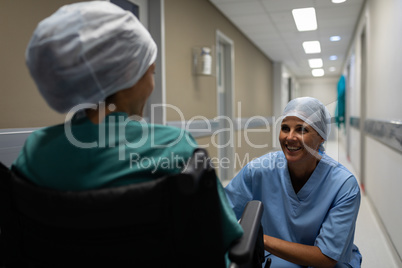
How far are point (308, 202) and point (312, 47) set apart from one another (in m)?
Answer: 6.55

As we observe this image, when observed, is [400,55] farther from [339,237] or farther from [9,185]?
[9,185]

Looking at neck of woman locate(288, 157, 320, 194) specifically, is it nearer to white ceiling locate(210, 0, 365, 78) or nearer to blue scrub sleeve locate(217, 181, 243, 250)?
blue scrub sleeve locate(217, 181, 243, 250)

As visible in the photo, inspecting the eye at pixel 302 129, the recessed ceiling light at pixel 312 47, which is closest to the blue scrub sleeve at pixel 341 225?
the eye at pixel 302 129

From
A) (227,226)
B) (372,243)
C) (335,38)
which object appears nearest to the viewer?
(227,226)

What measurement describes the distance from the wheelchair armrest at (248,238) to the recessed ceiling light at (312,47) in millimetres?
6438

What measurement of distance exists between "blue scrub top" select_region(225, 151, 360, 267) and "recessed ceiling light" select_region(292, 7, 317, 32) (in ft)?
12.2

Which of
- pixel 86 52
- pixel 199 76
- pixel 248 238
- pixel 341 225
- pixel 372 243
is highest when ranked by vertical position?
pixel 199 76

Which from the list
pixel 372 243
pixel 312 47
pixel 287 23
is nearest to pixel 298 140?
pixel 372 243

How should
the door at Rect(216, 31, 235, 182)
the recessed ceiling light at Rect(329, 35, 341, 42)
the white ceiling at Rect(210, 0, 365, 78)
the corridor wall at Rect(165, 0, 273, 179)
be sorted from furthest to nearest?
the recessed ceiling light at Rect(329, 35, 341, 42)
the door at Rect(216, 31, 235, 182)
the white ceiling at Rect(210, 0, 365, 78)
the corridor wall at Rect(165, 0, 273, 179)

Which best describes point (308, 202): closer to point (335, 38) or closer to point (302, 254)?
point (302, 254)

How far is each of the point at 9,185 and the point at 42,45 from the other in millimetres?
348

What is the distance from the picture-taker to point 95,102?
2.48 feet

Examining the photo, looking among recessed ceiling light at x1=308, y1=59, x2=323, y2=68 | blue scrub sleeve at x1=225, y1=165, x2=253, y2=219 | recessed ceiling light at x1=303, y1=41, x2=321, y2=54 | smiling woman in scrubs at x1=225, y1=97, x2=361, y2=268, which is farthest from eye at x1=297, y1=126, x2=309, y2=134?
recessed ceiling light at x1=308, y1=59, x2=323, y2=68

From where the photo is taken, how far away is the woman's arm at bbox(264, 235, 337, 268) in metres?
1.25
